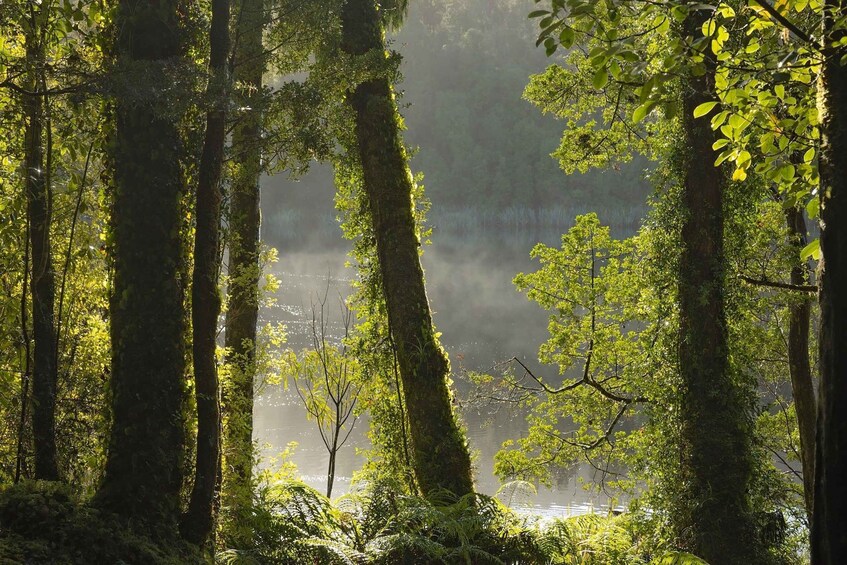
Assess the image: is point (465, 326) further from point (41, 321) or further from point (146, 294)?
point (146, 294)

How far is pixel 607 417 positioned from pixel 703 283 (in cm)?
520

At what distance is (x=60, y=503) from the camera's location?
165 inches

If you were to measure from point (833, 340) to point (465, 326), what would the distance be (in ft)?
120

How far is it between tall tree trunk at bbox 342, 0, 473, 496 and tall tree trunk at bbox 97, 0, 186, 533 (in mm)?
2793

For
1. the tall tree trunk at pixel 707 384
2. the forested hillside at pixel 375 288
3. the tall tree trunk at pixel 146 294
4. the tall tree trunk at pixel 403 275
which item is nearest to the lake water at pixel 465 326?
the tall tree trunk at pixel 403 275

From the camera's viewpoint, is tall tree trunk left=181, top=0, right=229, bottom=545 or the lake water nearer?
tall tree trunk left=181, top=0, right=229, bottom=545

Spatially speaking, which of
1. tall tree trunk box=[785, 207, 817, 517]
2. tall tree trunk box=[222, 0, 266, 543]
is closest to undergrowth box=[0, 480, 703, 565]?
tall tree trunk box=[222, 0, 266, 543]

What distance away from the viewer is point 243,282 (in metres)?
7.91

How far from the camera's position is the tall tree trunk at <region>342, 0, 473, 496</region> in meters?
7.18

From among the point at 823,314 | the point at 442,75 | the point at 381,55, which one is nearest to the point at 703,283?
the point at 381,55

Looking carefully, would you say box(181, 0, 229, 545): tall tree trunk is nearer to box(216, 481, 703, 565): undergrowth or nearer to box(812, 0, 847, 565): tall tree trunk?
box(216, 481, 703, 565): undergrowth

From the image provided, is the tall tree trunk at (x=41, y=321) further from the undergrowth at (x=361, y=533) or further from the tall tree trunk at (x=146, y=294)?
the undergrowth at (x=361, y=533)

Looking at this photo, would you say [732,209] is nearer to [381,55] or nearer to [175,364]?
[381,55]

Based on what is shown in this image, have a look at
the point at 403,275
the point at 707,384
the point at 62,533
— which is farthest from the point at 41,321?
the point at 707,384
